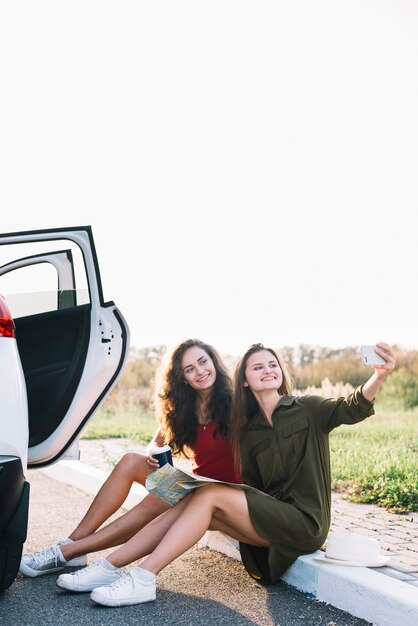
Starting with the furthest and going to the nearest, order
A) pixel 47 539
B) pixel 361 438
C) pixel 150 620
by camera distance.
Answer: pixel 361 438
pixel 47 539
pixel 150 620

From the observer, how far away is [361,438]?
8727mm

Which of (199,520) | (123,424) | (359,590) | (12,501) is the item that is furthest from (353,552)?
(123,424)

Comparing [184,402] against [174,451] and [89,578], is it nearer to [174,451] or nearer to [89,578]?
[174,451]

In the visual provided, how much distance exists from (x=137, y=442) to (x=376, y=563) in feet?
19.8

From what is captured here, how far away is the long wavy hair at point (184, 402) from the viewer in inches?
180

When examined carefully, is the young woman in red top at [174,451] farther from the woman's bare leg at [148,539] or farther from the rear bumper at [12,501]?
the rear bumper at [12,501]

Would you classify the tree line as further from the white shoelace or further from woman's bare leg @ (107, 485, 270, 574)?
the white shoelace

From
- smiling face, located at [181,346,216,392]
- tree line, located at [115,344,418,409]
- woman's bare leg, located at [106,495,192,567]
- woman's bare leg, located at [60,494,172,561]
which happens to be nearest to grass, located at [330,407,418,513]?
smiling face, located at [181,346,216,392]

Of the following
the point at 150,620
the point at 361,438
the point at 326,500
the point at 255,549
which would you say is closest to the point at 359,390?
the point at 326,500

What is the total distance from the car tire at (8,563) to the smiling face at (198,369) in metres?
1.28

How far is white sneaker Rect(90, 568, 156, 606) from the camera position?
3842mm

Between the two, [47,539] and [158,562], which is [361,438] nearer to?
[47,539]

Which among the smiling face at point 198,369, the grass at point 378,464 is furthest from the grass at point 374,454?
the smiling face at point 198,369

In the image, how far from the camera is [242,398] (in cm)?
434
